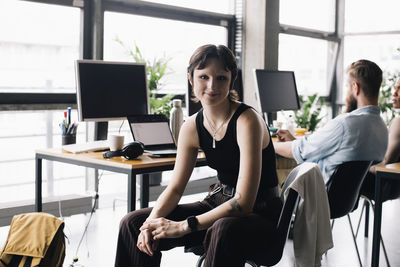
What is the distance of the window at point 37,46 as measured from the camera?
3805 mm

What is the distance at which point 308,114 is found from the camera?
596 centimetres

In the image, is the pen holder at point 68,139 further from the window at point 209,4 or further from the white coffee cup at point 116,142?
the window at point 209,4

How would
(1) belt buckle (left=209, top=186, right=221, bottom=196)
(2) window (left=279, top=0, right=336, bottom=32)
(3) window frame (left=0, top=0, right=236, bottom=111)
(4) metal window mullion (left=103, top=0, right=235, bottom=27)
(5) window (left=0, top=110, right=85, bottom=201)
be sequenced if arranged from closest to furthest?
(1) belt buckle (left=209, top=186, right=221, bottom=196)
(3) window frame (left=0, top=0, right=236, bottom=111)
(5) window (left=0, top=110, right=85, bottom=201)
(4) metal window mullion (left=103, top=0, right=235, bottom=27)
(2) window (left=279, top=0, right=336, bottom=32)

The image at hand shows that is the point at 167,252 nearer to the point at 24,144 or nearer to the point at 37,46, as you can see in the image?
the point at 24,144

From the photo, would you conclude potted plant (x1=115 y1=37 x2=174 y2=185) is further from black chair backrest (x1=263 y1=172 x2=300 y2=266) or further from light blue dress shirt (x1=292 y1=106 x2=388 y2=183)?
black chair backrest (x1=263 y1=172 x2=300 y2=266)

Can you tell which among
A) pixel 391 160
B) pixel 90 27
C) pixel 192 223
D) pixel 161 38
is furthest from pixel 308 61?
pixel 192 223

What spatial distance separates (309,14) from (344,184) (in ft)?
14.3

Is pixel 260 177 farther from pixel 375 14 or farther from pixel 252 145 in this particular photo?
pixel 375 14


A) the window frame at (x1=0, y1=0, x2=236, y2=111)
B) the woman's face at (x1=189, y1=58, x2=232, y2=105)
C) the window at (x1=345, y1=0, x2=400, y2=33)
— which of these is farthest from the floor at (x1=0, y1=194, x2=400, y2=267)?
the window at (x1=345, y1=0, x2=400, y2=33)

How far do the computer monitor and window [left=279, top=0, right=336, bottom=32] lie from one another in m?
1.72

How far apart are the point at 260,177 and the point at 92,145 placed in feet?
4.03

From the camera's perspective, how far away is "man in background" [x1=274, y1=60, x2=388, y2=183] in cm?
260

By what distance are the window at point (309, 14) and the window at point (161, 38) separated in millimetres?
1092

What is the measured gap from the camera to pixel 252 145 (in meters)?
1.94
